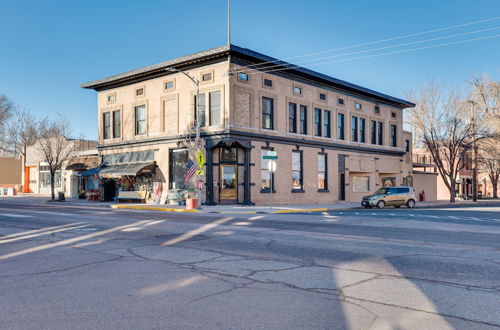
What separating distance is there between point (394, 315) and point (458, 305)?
3.21 feet

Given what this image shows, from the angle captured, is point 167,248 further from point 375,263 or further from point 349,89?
point 349,89

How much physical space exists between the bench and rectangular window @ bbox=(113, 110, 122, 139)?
516cm

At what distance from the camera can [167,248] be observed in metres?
9.81

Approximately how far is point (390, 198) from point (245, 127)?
11.3 meters

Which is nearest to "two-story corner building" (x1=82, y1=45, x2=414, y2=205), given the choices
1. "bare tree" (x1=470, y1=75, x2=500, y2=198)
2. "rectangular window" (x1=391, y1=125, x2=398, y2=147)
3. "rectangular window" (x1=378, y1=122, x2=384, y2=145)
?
"rectangular window" (x1=378, y1=122, x2=384, y2=145)

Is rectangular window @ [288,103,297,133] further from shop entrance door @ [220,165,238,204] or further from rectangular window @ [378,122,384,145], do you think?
rectangular window @ [378,122,384,145]

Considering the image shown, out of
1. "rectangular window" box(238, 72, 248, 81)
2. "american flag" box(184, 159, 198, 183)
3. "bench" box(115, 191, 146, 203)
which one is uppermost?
"rectangular window" box(238, 72, 248, 81)

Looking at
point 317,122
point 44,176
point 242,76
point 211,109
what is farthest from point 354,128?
point 44,176

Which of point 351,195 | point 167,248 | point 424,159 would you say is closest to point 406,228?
point 167,248

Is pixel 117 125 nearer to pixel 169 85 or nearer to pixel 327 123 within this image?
pixel 169 85

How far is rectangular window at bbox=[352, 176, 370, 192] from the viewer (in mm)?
38259

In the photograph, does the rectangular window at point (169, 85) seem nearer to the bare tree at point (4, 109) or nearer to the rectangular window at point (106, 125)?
the rectangular window at point (106, 125)

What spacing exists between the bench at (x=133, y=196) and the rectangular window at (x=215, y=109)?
26.9 feet

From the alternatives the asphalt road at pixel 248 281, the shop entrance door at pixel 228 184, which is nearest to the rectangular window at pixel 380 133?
the shop entrance door at pixel 228 184
